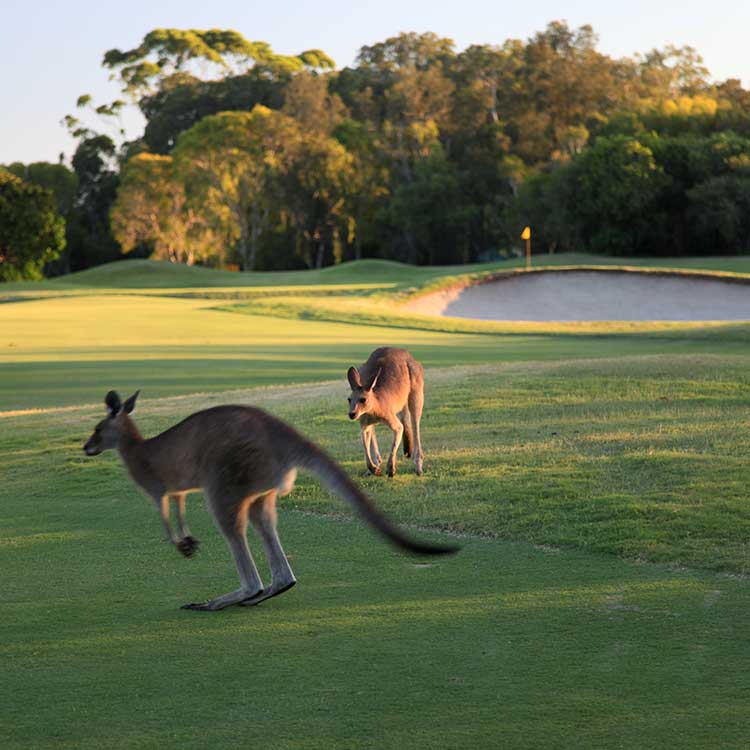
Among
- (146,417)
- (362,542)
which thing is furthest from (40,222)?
(362,542)

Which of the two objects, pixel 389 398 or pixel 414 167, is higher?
pixel 414 167

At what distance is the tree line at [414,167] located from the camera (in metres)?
68.1

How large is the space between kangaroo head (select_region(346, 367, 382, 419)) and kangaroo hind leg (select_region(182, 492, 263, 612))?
253cm

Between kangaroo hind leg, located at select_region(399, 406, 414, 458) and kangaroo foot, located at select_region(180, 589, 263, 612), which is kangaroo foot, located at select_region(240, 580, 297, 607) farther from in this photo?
kangaroo hind leg, located at select_region(399, 406, 414, 458)

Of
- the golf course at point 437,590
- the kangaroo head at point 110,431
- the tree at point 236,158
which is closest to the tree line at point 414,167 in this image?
the tree at point 236,158

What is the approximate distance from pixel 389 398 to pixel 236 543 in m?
3.89

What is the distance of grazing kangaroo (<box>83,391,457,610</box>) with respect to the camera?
6074mm

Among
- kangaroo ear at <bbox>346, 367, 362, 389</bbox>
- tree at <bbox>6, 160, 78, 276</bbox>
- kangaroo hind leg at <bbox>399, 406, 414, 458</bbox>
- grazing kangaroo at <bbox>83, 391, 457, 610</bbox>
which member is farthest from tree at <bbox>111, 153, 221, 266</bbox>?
grazing kangaroo at <bbox>83, 391, 457, 610</bbox>

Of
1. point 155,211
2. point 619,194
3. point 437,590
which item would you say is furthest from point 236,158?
point 437,590

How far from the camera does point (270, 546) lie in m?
6.48

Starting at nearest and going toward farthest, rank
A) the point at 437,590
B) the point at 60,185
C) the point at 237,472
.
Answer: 1. the point at 237,472
2. the point at 437,590
3. the point at 60,185

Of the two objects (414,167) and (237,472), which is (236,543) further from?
(414,167)

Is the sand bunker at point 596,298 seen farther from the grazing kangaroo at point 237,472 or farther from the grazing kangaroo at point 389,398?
the grazing kangaroo at point 237,472

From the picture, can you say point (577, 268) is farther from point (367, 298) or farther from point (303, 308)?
point (303, 308)
